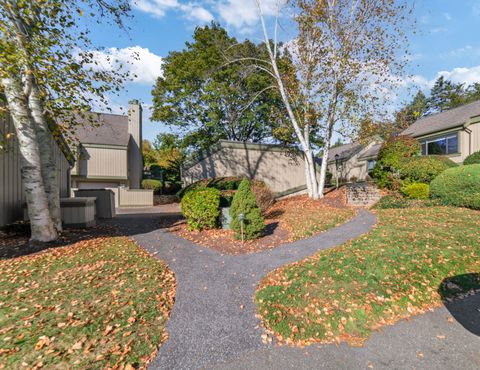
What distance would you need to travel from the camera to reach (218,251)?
6109mm

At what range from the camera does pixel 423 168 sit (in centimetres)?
1181

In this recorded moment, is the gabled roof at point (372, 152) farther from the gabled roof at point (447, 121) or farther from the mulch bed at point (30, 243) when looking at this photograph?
the mulch bed at point (30, 243)

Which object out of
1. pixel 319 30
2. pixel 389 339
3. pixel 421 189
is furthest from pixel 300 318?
A: pixel 319 30

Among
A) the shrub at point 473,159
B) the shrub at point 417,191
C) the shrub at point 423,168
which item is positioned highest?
the shrub at point 473,159

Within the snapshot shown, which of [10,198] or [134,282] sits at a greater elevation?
[10,198]

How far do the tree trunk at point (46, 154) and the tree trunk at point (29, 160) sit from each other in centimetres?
30

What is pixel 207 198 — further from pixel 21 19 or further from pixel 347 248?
pixel 21 19

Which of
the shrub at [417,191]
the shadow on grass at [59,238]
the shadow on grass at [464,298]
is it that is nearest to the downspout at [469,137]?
the shrub at [417,191]

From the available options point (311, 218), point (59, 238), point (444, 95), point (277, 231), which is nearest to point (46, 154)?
point (59, 238)

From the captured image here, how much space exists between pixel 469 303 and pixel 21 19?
36.6ft

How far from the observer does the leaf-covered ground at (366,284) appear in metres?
3.17

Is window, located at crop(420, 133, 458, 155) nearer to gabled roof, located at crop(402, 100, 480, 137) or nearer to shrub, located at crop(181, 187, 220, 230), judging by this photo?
gabled roof, located at crop(402, 100, 480, 137)

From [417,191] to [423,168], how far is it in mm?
1423

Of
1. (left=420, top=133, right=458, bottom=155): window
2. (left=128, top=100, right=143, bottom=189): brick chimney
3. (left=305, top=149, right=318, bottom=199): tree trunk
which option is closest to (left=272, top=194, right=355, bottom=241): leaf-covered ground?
(left=305, top=149, right=318, bottom=199): tree trunk
